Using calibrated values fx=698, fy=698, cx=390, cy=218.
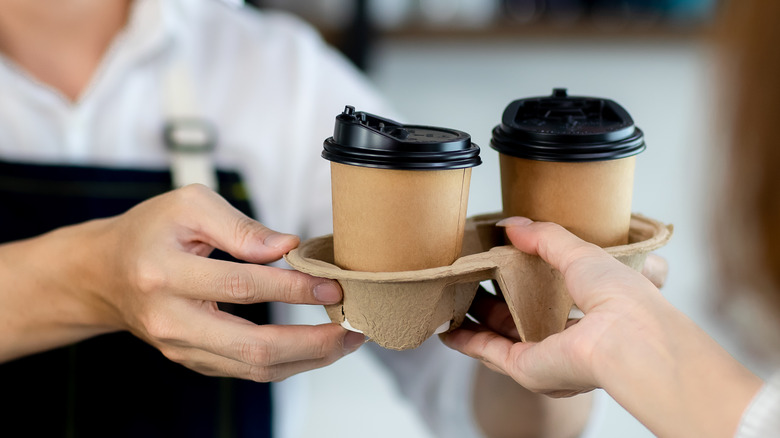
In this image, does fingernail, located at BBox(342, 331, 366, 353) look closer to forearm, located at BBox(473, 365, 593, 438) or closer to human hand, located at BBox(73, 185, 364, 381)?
human hand, located at BBox(73, 185, 364, 381)

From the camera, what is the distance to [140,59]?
75 cm

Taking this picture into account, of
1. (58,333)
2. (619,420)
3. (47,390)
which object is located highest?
(58,333)

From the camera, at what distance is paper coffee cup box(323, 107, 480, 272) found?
0.39m

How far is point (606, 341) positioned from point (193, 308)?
0.84 ft

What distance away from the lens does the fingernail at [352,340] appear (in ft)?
1.51

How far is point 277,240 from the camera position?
0.44 meters

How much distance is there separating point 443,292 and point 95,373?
47 centimetres

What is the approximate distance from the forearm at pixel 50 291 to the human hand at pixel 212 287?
0.05 meters

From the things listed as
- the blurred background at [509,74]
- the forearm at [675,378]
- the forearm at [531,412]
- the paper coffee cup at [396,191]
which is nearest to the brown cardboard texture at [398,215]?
the paper coffee cup at [396,191]

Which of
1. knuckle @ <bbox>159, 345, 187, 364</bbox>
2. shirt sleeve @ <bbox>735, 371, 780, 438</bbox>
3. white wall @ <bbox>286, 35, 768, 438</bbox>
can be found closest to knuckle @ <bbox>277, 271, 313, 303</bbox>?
knuckle @ <bbox>159, 345, 187, 364</bbox>

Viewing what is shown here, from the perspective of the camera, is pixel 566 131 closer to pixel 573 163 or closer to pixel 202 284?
pixel 573 163

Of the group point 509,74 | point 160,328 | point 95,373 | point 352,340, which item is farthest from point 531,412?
point 509,74

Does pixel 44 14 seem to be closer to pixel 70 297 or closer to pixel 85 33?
pixel 85 33

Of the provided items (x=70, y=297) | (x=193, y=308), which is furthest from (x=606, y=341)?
(x=70, y=297)
